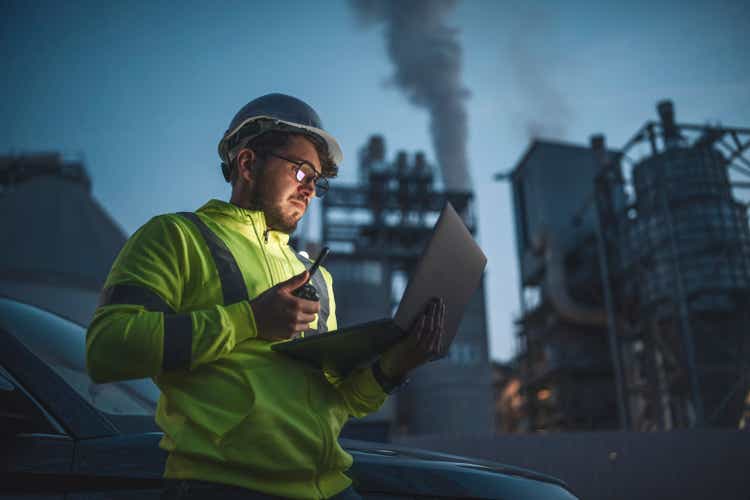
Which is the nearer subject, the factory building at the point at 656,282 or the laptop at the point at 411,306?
the laptop at the point at 411,306

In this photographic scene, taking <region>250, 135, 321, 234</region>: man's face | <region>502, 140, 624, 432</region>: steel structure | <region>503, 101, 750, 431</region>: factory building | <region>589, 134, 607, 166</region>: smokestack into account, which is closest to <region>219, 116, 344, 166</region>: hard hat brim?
<region>250, 135, 321, 234</region>: man's face

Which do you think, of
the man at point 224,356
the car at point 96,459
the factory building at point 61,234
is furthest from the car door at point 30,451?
the factory building at point 61,234

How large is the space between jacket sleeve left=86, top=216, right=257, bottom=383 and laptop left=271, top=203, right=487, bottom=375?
152 mm

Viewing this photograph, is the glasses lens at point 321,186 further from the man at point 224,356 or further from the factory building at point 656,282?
the factory building at point 656,282

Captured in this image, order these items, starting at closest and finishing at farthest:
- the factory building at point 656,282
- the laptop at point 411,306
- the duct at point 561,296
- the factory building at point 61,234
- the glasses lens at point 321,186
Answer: the laptop at point 411,306
the glasses lens at point 321,186
the factory building at point 61,234
the factory building at point 656,282
the duct at point 561,296

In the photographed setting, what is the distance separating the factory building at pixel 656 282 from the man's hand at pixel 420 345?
13377mm

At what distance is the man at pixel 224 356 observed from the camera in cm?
117

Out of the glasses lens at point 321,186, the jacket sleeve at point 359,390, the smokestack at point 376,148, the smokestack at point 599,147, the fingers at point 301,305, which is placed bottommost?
the jacket sleeve at point 359,390

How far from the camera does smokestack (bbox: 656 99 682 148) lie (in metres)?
14.7

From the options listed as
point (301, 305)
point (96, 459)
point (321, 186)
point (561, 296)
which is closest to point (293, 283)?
point (301, 305)

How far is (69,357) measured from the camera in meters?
2.17

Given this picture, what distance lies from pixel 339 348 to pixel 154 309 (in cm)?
41

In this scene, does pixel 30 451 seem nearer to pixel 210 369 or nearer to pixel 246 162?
pixel 210 369

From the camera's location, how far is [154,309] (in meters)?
1.23
